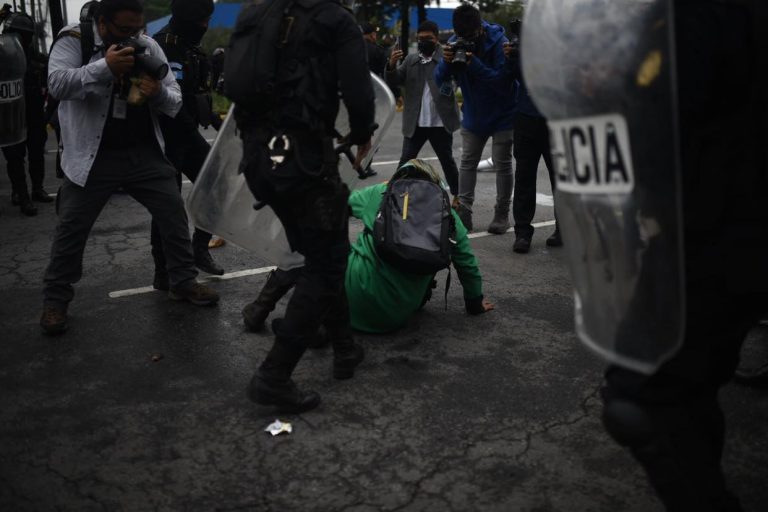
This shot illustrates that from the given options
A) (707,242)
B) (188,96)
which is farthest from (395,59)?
(707,242)

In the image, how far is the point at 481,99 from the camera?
648cm

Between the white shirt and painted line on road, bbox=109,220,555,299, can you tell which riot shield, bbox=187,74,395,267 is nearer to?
the white shirt

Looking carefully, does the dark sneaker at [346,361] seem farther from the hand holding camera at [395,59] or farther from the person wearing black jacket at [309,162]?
the hand holding camera at [395,59]

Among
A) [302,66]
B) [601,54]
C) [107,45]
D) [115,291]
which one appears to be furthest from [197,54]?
[601,54]

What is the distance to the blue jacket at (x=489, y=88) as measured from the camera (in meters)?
6.39

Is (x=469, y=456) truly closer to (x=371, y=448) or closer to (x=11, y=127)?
(x=371, y=448)

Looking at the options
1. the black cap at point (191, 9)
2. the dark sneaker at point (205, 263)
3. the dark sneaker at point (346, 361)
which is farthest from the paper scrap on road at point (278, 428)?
the black cap at point (191, 9)

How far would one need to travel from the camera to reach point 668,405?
1.97 meters

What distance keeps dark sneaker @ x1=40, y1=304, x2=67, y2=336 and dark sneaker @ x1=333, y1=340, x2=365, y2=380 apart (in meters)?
1.57

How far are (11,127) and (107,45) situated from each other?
4.80 feet

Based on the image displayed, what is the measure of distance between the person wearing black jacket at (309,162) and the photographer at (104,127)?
1.18 meters

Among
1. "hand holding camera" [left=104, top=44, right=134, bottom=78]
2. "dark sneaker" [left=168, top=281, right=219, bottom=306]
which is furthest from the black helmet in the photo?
"dark sneaker" [left=168, top=281, right=219, bottom=306]

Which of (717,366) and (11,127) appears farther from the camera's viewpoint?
(11,127)

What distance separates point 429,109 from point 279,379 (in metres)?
4.20
